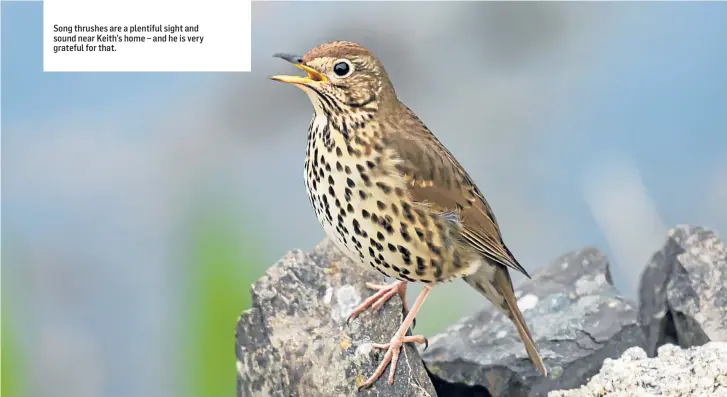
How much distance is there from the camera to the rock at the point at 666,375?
3180mm

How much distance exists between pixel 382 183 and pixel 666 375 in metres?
1.16

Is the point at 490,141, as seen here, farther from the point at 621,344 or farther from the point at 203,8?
the point at 203,8

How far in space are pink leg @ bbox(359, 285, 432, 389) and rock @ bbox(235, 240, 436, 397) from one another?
0.02 m

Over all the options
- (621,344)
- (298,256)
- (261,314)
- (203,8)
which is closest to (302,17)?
(203,8)

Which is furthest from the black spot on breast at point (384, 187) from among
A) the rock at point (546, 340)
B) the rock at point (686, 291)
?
the rock at point (686, 291)

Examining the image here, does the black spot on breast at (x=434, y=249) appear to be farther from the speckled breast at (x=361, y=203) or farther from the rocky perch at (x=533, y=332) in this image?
the rocky perch at (x=533, y=332)

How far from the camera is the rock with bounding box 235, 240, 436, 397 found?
10.5 feet

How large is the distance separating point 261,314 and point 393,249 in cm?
56

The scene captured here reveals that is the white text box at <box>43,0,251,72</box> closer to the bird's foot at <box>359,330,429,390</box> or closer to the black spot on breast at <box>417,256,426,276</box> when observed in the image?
the black spot on breast at <box>417,256,426,276</box>

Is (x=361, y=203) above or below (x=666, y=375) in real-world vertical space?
above

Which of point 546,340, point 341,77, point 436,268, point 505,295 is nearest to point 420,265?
point 436,268

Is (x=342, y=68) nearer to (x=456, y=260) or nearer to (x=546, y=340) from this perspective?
(x=456, y=260)

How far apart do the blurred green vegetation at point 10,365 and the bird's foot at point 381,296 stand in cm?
167

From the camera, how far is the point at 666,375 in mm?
3260
